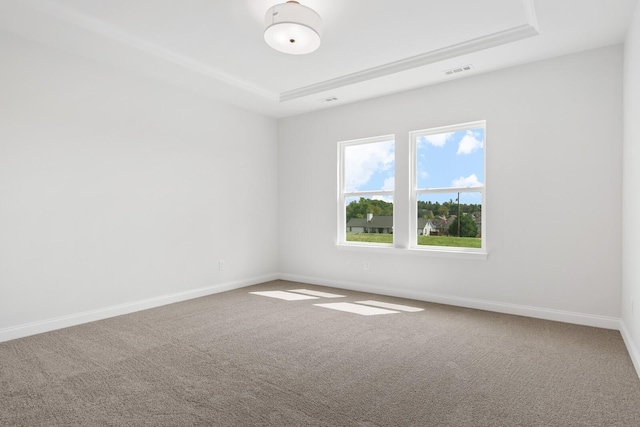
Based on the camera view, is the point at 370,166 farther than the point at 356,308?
Yes

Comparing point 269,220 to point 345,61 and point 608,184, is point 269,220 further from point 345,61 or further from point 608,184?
point 608,184

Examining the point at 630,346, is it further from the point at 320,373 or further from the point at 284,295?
the point at 284,295

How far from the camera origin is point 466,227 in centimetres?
435

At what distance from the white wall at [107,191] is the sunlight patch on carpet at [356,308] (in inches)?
67.8

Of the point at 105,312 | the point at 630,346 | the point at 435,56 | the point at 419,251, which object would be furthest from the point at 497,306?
the point at 105,312

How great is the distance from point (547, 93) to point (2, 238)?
534 centimetres

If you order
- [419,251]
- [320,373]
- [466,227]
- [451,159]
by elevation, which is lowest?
[320,373]

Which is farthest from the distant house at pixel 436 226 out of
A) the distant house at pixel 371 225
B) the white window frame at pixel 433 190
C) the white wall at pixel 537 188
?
the distant house at pixel 371 225

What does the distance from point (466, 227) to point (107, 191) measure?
4.08 metres

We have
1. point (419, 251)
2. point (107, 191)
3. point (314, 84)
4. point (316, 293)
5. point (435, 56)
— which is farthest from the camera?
point (316, 293)

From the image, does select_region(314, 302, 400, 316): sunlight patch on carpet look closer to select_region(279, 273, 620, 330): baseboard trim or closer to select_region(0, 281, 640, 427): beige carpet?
select_region(0, 281, 640, 427): beige carpet

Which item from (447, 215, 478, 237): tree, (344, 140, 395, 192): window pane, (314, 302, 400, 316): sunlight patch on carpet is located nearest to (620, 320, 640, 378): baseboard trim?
(447, 215, 478, 237): tree

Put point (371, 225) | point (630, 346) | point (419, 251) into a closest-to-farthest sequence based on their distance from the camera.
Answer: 1. point (630, 346)
2. point (419, 251)
3. point (371, 225)

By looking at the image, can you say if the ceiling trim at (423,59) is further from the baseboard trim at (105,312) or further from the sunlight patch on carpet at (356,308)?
the baseboard trim at (105,312)
